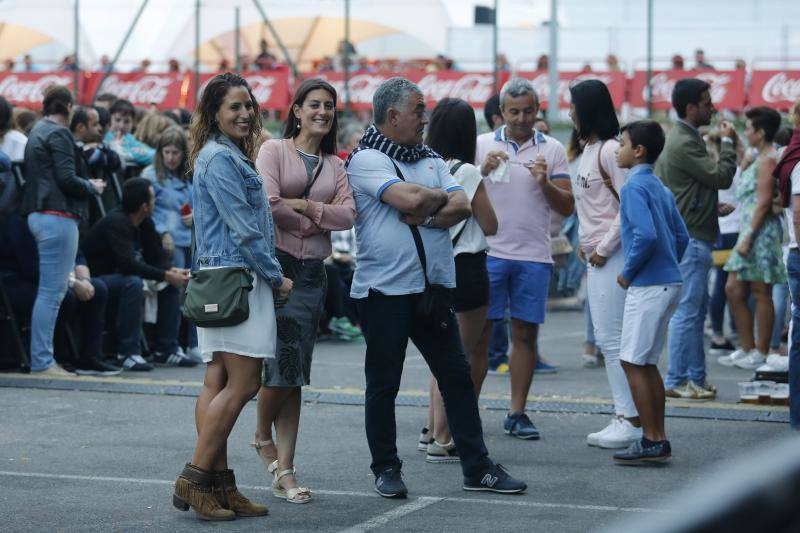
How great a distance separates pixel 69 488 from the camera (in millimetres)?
5395

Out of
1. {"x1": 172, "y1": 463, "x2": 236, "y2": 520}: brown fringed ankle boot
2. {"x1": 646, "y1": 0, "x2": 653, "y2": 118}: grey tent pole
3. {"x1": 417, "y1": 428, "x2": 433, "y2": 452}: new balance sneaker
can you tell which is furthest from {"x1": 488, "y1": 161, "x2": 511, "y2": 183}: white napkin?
{"x1": 646, "y1": 0, "x2": 653, "y2": 118}: grey tent pole

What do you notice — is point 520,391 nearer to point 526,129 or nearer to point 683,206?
point 526,129

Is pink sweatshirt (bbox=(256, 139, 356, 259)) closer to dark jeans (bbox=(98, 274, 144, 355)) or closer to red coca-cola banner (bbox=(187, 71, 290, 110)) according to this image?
dark jeans (bbox=(98, 274, 144, 355))

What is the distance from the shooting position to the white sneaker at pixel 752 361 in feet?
33.7

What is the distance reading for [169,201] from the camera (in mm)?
10352

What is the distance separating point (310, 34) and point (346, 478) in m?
23.5

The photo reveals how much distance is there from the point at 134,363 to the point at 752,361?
4.99 meters

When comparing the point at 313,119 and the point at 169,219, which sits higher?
the point at 313,119

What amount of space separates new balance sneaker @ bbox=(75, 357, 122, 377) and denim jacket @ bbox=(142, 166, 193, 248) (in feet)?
4.38

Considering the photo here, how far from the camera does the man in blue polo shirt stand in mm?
5117

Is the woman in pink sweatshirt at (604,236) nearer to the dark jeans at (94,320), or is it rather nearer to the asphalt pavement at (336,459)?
the asphalt pavement at (336,459)

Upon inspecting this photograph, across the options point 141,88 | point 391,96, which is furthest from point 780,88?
point 391,96

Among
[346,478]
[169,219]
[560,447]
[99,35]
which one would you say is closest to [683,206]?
[560,447]

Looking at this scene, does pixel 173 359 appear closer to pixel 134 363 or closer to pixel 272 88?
pixel 134 363
